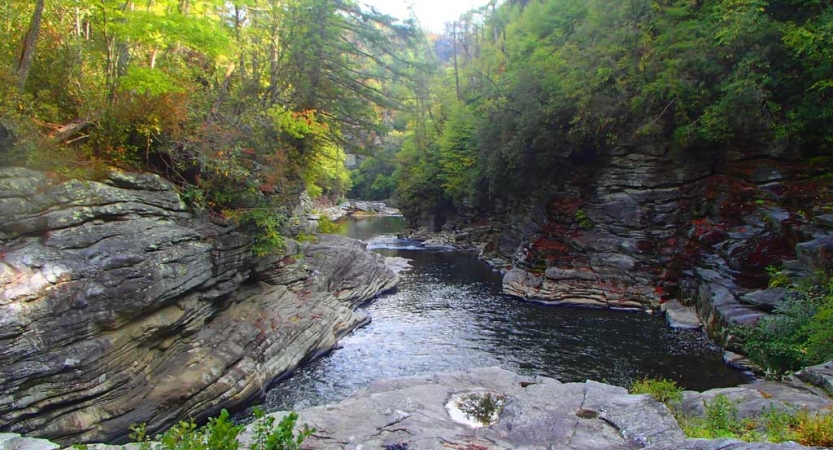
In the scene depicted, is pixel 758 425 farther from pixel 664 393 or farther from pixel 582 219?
pixel 582 219

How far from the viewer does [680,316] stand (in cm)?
1873

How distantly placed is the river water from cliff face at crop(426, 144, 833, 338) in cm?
192

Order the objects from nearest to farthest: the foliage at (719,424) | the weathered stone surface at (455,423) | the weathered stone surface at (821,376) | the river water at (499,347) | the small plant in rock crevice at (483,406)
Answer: the foliage at (719,424)
the weathered stone surface at (455,423)
the weathered stone surface at (821,376)
the small plant in rock crevice at (483,406)
the river water at (499,347)

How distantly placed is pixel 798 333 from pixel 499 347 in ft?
27.4

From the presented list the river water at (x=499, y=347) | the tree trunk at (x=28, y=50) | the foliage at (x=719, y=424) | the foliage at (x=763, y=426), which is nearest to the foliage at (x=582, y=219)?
the river water at (x=499, y=347)

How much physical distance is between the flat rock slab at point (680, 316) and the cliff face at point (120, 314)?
46.7 ft

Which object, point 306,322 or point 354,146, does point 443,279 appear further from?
point 306,322

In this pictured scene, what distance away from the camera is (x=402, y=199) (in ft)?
167

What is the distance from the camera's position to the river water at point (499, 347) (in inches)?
541

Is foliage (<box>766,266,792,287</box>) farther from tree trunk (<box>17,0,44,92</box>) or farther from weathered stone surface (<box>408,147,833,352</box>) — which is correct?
tree trunk (<box>17,0,44,92</box>)

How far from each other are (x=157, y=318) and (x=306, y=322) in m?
5.61

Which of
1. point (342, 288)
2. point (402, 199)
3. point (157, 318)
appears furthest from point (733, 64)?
point (402, 199)

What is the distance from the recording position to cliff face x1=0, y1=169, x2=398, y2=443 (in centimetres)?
870

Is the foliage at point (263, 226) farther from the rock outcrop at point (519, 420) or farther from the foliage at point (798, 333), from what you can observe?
the foliage at point (798, 333)
